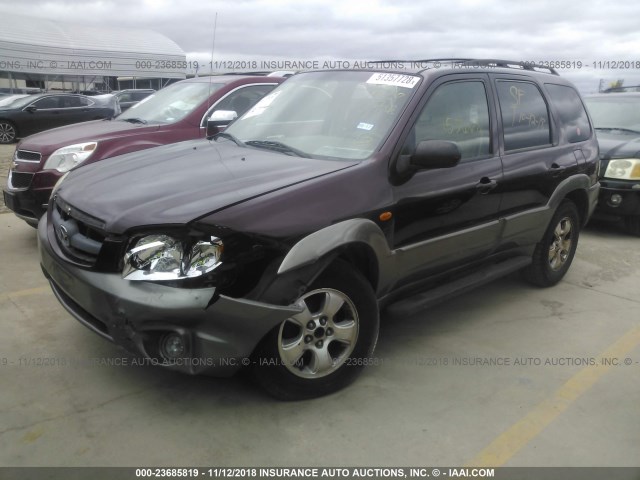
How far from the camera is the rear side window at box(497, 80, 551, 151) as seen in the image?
4.06 metres

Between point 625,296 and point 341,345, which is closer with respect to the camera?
point 341,345

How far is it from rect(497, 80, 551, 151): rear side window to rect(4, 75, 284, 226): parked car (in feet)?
6.98

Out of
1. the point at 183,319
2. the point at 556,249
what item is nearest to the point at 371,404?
the point at 183,319

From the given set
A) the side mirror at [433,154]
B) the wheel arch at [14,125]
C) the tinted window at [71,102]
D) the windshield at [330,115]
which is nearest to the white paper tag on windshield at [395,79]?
the windshield at [330,115]

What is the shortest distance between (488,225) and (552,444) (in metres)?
1.53

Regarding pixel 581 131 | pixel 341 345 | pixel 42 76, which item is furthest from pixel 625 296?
pixel 42 76

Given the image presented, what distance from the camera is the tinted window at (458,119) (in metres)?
3.46

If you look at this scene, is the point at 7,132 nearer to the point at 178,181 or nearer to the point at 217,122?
the point at 217,122

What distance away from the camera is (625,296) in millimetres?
4828

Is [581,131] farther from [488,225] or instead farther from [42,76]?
[42,76]

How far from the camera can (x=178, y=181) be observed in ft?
9.68

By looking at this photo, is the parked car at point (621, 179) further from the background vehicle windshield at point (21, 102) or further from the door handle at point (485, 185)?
the background vehicle windshield at point (21, 102)

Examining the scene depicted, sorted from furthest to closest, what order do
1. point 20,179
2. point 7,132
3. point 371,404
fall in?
point 7,132 < point 20,179 < point 371,404

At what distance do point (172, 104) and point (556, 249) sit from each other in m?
4.12
